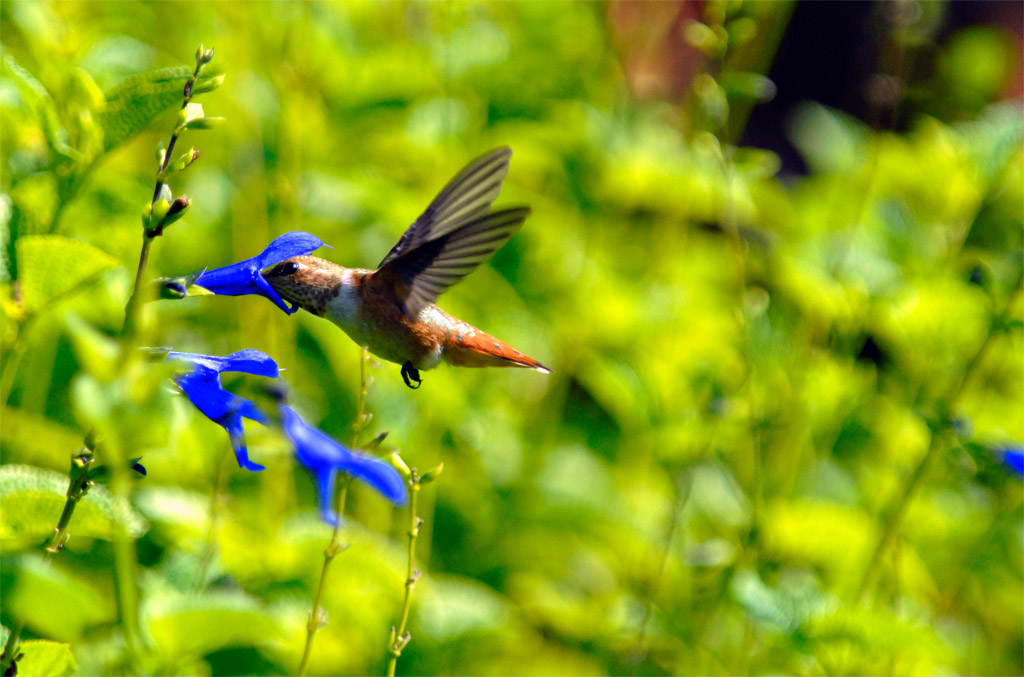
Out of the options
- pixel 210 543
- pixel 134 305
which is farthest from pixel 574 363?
pixel 134 305

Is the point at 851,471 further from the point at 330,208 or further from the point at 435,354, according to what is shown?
the point at 435,354

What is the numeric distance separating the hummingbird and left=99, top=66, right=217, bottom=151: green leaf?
20cm

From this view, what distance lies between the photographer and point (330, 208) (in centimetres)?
219

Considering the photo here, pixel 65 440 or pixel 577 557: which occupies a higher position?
pixel 65 440

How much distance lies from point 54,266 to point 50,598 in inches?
12.2

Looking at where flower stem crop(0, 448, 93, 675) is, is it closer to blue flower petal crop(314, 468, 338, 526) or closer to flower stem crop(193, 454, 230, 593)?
blue flower petal crop(314, 468, 338, 526)

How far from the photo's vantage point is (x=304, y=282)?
3.40 feet

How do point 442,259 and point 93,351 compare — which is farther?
point 442,259

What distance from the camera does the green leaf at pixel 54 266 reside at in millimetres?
894

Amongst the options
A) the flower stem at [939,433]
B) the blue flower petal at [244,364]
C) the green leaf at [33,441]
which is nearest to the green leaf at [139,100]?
the blue flower petal at [244,364]

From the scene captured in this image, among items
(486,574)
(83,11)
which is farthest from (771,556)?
(83,11)

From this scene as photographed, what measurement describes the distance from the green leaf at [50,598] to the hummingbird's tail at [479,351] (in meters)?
0.50

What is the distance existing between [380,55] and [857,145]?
1.49 metres

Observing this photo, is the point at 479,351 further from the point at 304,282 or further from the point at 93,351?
the point at 93,351
